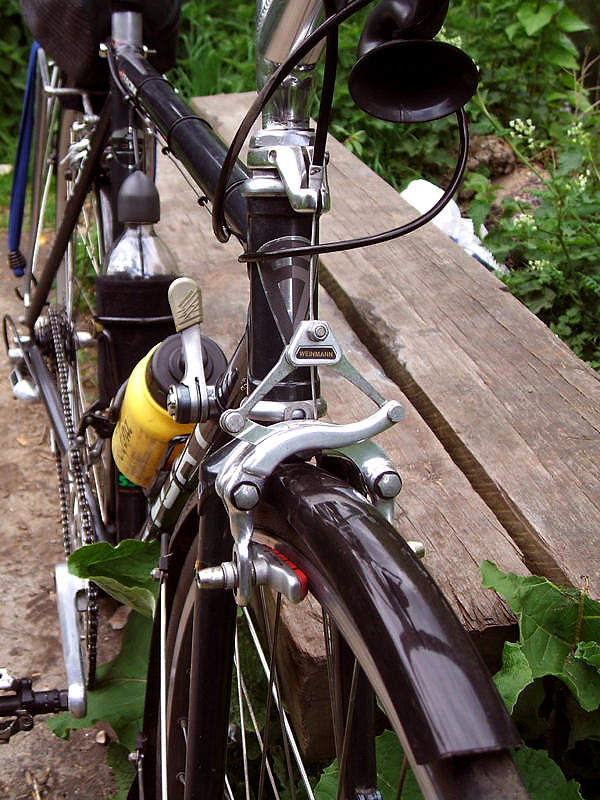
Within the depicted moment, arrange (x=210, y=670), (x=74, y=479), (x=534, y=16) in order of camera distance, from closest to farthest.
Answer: (x=210, y=670) < (x=74, y=479) < (x=534, y=16)

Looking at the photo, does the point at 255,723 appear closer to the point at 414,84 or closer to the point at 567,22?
the point at 414,84

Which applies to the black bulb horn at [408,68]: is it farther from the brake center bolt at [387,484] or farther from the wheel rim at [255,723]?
the wheel rim at [255,723]

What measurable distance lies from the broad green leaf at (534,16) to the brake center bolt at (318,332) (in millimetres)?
3129

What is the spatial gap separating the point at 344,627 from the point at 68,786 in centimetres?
127

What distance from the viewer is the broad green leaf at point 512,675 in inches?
47.5

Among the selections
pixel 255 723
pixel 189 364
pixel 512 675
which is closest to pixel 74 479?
pixel 255 723

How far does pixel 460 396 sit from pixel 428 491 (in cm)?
28

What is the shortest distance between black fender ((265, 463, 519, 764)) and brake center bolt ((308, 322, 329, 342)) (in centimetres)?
12

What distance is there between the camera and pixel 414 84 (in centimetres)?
78

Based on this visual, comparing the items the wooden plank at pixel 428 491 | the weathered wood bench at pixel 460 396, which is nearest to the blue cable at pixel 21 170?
the weathered wood bench at pixel 460 396

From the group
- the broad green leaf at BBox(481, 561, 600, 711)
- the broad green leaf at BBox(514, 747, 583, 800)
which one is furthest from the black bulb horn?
the broad green leaf at BBox(514, 747, 583, 800)

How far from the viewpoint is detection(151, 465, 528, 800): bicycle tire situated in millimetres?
629

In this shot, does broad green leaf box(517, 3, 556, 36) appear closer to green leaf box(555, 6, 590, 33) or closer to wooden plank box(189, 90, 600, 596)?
green leaf box(555, 6, 590, 33)

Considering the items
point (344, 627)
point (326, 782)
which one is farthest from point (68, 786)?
point (344, 627)
